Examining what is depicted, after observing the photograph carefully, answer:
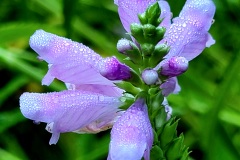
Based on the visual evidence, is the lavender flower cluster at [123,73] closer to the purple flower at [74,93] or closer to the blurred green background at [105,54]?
the purple flower at [74,93]

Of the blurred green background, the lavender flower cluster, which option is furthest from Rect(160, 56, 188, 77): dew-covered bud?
the blurred green background

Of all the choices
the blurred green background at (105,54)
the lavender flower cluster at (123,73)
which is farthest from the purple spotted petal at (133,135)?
the blurred green background at (105,54)

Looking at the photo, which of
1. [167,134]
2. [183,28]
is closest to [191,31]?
[183,28]

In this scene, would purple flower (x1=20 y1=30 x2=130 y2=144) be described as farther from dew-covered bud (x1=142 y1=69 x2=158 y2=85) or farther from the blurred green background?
the blurred green background

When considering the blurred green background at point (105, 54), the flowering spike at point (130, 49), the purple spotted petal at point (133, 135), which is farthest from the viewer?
the blurred green background at point (105, 54)

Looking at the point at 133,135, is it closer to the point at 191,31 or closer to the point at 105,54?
the point at 191,31

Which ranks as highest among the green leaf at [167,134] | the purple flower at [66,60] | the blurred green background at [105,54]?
the purple flower at [66,60]

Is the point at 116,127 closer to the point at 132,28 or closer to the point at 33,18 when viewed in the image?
the point at 132,28
